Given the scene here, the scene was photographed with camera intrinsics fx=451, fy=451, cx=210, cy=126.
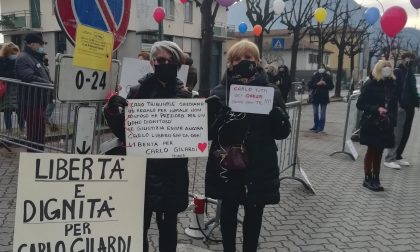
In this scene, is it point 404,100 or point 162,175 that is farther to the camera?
point 404,100

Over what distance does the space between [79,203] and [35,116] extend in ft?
15.0

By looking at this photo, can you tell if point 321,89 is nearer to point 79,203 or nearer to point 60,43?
point 79,203

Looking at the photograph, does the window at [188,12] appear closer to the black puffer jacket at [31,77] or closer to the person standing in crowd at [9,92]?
the person standing in crowd at [9,92]

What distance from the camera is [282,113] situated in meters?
3.41

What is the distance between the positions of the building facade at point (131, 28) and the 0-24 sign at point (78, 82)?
26.4 m

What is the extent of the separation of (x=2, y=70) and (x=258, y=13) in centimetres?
1553

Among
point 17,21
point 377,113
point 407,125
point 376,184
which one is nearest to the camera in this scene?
point 377,113

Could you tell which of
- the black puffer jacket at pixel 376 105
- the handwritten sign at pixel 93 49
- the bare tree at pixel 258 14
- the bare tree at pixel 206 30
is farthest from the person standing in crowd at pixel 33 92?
the bare tree at pixel 258 14

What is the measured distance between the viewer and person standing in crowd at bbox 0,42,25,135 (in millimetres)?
7215

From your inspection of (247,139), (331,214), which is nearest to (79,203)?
(247,139)

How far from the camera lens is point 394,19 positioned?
889cm

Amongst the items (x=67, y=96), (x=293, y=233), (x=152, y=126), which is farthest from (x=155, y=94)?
(x=293, y=233)

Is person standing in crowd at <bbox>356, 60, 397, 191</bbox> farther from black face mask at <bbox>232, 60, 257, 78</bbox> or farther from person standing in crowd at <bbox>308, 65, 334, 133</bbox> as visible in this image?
person standing in crowd at <bbox>308, 65, 334, 133</bbox>

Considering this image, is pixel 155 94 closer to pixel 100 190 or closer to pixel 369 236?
pixel 100 190
